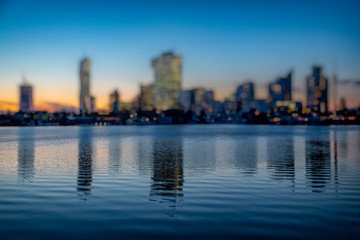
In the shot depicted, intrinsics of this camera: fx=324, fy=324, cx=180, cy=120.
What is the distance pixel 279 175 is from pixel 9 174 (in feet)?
73.8

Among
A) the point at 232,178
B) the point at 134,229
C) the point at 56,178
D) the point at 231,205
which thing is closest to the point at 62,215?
the point at 134,229

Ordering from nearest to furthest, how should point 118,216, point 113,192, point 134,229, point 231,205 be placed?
1. point 134,229
2. point 118,216
3. point 231,205
4. point 113,192

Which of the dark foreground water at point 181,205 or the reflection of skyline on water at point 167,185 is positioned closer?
the dark foreground water at point 181,205

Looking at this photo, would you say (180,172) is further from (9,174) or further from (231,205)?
(9,174)

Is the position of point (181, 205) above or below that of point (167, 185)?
above

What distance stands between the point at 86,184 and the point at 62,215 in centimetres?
807

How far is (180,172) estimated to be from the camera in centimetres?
A: 2803

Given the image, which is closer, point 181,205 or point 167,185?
point 181,205

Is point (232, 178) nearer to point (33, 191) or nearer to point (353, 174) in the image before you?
point (353, 174)

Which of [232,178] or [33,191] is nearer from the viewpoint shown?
[33,191]

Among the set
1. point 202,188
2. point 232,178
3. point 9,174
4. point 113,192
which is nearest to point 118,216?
point 113,192

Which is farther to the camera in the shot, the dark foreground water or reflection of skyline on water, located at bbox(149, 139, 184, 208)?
reflection of skyline on water, located at bbox(149, 139, 184, 208)

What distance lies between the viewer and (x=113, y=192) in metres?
19.5

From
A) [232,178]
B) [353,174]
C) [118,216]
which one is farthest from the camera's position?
[353,174]
